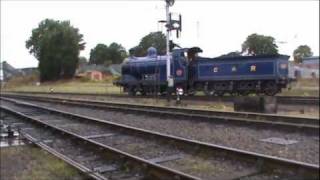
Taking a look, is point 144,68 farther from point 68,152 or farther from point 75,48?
point 75,48

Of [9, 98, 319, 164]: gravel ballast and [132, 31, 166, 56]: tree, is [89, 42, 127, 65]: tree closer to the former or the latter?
[132, 31, 166, 56]: tree

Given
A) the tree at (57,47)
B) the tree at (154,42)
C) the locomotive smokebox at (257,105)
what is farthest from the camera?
the tree at (57,47)

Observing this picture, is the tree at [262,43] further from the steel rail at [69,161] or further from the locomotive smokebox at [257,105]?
the steel rail at [69,161]

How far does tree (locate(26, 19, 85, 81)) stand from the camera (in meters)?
62.3

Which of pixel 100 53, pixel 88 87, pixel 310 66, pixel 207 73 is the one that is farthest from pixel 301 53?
pixel 100 53

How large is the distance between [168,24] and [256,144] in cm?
1538

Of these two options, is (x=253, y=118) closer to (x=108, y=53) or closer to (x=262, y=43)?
(x=262, y=43)

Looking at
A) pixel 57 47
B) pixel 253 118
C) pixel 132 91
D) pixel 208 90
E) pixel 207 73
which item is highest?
pixel 57 47

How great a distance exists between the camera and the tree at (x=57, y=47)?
6228 centimetres

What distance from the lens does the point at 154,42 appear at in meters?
31.4

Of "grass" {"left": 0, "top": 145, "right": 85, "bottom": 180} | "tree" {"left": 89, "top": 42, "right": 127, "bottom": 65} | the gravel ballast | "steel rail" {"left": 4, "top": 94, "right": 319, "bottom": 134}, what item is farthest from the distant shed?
"tree" {"left": 89, "top": 42, "right": 127, "bottom": 65}

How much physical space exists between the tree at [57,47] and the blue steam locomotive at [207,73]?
93.5 feet

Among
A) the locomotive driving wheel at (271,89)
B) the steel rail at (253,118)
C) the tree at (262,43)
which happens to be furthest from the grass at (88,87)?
the steel rail at (253,118)

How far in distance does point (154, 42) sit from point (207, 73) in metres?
4.61
